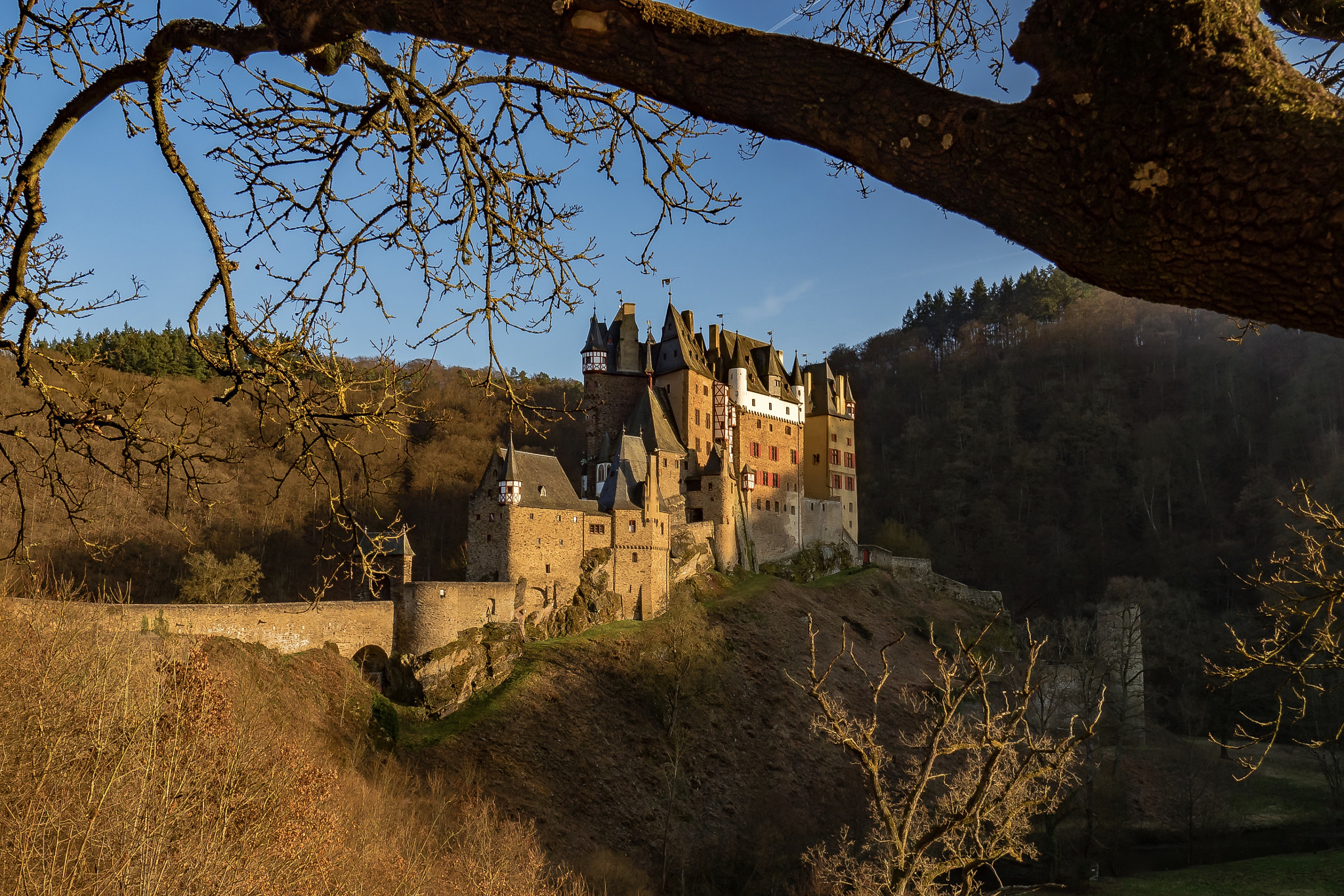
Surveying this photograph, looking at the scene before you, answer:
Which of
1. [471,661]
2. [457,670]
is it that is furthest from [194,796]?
[471,661]

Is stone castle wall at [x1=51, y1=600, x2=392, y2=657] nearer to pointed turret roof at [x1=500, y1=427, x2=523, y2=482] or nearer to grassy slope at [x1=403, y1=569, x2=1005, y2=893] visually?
grassy slope at [x1=403, y1=569, x2=1005, y2=893]

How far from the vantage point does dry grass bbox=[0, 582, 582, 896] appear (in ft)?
21.9

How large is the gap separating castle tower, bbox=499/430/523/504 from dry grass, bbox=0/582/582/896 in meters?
8.28

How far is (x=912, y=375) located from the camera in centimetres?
6606

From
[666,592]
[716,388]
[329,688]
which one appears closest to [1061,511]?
[716,388]

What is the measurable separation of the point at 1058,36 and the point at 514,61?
312 cm

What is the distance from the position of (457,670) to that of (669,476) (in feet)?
41.6

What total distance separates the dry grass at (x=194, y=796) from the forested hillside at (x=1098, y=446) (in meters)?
35.0

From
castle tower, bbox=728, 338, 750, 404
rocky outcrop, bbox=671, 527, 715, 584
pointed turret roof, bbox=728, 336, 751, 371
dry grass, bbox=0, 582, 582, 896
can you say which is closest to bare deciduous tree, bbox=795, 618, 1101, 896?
dry grass, bbox=0, 582, 582, 896

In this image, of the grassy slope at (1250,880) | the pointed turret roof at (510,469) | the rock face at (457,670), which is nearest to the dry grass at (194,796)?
the rock face at (457,670)

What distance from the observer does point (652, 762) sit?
25.7 metres

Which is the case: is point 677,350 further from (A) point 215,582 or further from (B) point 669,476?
(A) point 215,582

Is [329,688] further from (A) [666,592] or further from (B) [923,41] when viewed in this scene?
(B) [923,41]

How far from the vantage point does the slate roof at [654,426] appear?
116 feet
